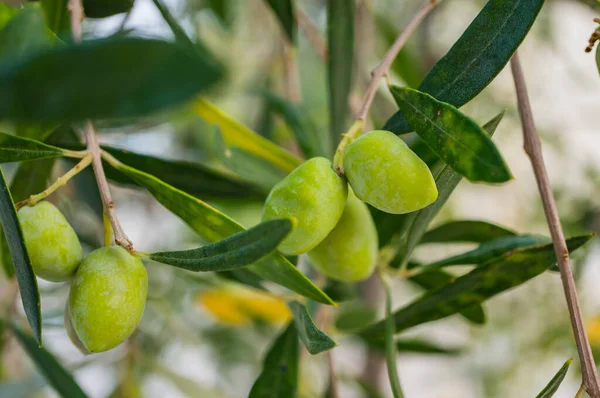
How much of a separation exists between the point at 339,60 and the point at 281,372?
386mm

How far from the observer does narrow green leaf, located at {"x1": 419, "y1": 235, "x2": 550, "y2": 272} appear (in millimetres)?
593

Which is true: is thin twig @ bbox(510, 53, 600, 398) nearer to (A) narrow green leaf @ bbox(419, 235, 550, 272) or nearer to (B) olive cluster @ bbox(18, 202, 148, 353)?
(A) narrow green leaf @ bbox(419, 235, 550, 272)

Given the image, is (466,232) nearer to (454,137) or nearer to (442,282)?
(442,282)

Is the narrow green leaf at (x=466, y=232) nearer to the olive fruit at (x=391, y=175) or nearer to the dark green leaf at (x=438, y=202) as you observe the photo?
the dark green leaf at (x=438, y=202)

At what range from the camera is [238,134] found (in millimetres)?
795

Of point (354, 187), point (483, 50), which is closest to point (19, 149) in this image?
Result: point (354, 187)

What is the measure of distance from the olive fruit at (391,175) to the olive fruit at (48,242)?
224mm

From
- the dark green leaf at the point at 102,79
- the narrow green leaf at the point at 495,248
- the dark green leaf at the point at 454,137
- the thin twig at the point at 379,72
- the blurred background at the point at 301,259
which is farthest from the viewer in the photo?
the blurred background at the point at 301,259

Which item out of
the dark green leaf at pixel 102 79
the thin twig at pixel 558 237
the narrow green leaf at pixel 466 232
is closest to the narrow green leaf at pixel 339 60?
the narrow green leaf at pixel 466 232

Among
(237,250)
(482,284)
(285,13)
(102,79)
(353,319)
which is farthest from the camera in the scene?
(353,319)

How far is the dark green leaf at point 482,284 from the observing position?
0.57m

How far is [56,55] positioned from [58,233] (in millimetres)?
266

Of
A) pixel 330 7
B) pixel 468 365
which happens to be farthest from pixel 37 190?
pixel 468 365

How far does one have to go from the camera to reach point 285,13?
0.83 m
